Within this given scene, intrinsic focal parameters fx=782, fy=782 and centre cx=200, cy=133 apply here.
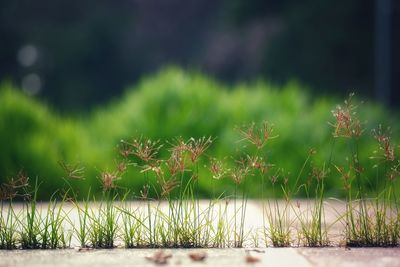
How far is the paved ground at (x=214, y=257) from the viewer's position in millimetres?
4215

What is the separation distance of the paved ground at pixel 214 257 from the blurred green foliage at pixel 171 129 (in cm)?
342

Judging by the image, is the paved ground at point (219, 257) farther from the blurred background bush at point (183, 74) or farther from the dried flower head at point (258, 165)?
the blurred background bush at point (183, 74)

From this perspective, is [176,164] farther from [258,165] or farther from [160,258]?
[160,258]

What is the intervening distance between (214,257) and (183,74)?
24.1ft

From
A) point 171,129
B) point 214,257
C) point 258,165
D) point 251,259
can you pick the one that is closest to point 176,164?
point 258,165

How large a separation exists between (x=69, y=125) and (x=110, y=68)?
29263mm

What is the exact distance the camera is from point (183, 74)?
37.9ft

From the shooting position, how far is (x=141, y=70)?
3922cm

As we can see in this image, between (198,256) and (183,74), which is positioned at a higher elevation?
(183,74)

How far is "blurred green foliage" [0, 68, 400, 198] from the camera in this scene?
8844 mm

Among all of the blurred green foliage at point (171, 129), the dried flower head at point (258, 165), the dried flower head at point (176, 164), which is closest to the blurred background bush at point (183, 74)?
the blurred green foliage at point (171, 129)

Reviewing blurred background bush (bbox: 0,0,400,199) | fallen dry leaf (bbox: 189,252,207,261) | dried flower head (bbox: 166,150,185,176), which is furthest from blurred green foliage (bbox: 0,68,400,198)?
fallen dry leaf (bbox: 189,252,207,261)

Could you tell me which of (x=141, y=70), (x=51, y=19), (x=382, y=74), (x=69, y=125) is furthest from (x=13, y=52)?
(x=69, y=125)

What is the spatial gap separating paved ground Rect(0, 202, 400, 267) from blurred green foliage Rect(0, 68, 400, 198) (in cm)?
342
